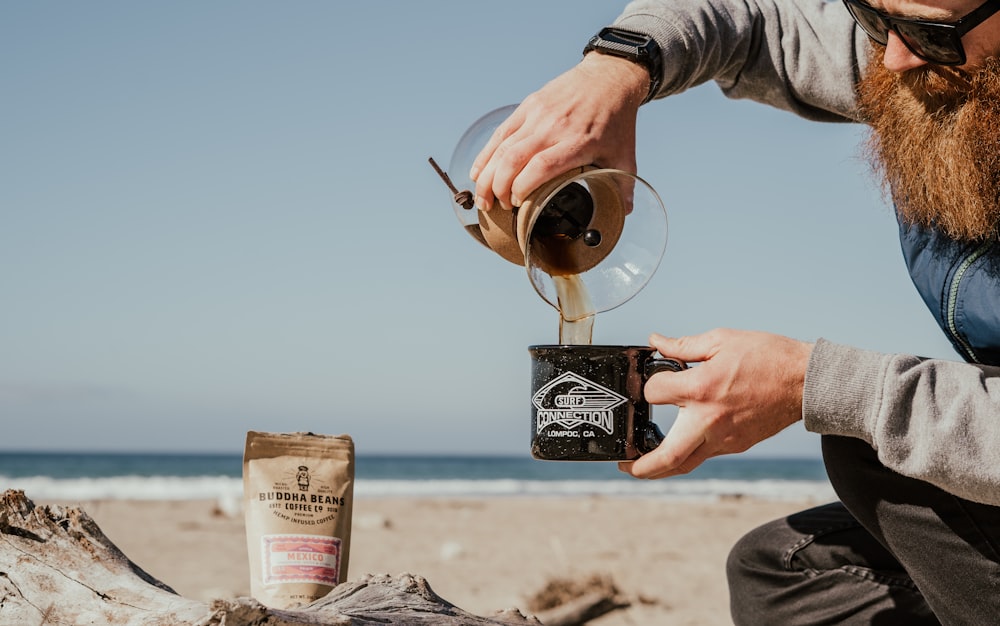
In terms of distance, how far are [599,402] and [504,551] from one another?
17.7 feet

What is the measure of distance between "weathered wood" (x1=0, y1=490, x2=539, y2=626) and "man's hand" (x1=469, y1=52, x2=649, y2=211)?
897mm

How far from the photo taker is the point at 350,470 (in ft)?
7.71

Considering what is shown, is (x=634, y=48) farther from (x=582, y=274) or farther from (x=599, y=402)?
(x=599, y=402)

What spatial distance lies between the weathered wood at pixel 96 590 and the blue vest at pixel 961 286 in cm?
124

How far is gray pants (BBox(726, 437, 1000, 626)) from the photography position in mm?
1852

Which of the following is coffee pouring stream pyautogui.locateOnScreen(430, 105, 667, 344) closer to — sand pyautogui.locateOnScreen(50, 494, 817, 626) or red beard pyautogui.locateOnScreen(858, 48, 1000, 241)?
red beard pyautogui.locateOnScreen(858, 48, 1000, 241)

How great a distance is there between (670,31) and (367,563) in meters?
4.65

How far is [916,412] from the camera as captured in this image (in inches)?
66.8

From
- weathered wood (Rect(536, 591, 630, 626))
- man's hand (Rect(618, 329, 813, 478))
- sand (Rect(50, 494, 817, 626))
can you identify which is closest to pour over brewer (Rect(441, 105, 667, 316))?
man's hand (Rect(618, 329, 813, 478))

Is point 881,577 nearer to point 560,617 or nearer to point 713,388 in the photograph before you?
point 713,388

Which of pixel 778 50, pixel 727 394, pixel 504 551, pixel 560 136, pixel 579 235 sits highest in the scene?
pixel 778 50

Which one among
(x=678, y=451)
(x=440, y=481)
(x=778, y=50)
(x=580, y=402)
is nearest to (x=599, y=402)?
(x=580, y=402)

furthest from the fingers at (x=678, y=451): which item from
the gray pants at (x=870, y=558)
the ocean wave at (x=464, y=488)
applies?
the ocean wave at (x=464, y=488)

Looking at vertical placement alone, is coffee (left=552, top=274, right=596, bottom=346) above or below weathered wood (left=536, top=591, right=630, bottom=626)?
above
